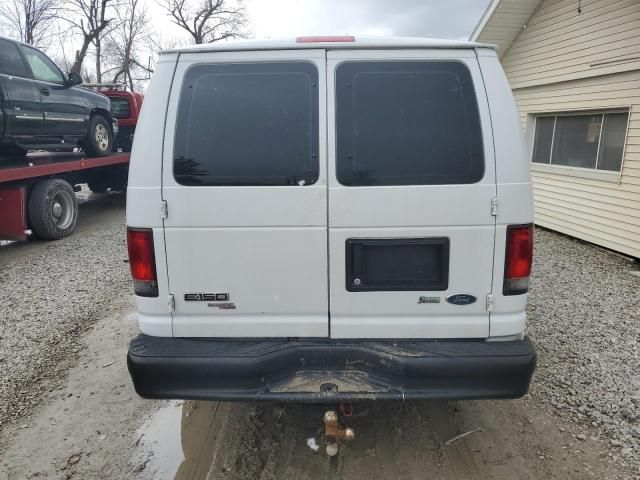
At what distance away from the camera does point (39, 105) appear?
7602 millimetres

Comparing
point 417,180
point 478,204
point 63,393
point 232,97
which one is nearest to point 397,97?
point 417,180

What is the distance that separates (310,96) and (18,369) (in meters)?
3.40

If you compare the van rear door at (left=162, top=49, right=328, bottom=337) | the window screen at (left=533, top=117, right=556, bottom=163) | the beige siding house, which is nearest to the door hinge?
the van rear door at (left=162, top=49, right=328, bottom=337)

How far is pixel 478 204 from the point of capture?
2.36 m

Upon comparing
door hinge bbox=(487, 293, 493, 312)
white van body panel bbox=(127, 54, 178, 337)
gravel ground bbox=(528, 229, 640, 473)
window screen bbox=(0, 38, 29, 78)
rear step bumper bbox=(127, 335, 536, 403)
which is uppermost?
window screen bbox=(0, 38, 29, 78)

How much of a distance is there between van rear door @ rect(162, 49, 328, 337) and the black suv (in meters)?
6.11

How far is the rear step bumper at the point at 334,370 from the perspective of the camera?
234 cm

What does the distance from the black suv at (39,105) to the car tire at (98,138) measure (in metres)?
0.02

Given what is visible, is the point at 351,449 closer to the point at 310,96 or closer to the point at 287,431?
the point at 287,431

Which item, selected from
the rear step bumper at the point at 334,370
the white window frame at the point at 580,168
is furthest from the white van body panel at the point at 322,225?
the white window frame at the point at 580,168

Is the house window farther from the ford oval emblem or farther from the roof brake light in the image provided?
the roof brake light

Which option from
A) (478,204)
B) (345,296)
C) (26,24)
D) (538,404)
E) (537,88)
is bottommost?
(538,404)

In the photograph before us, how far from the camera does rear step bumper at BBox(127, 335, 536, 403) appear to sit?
7.68 ft

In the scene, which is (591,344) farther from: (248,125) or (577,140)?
(577,140)
